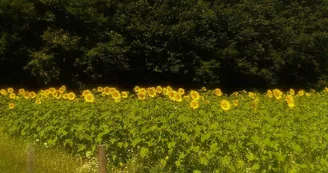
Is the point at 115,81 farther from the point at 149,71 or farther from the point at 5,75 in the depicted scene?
the point at 5,75

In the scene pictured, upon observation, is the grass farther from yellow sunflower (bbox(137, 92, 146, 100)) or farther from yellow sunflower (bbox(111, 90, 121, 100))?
yellow sunflower (bbox(137, 92, 146, 100))

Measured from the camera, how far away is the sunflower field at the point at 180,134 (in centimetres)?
521

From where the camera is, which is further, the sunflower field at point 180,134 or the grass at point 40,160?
the grass at point 40,160

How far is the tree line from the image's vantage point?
15.5 m

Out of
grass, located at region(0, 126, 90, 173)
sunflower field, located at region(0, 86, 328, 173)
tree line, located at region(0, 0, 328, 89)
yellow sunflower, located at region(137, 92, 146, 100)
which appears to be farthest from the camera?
tree line, located at region(0, 0, 328, 89)

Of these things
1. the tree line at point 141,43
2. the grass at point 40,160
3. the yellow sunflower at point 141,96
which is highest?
the tree line at point 141,43

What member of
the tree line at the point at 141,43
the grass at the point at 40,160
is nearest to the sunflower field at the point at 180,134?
the grass at the point at 40,160

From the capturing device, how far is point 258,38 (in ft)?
63.5

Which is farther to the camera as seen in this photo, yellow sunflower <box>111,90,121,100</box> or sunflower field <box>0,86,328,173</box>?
yellow sunflower <box>111,90,121,100</box>

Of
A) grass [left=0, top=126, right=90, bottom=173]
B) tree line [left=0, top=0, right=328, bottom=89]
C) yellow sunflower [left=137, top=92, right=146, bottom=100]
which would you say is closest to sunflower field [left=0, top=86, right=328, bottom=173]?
yellow sunflower [left=137, top=92, right=146, bottom=100]

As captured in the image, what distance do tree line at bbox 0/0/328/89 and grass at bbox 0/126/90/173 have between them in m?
8.46

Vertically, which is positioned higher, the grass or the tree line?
the tree line

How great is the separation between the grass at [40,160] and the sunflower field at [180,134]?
0.18m

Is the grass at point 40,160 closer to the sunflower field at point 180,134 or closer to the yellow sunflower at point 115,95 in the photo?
the sunflower field at point 180,134
